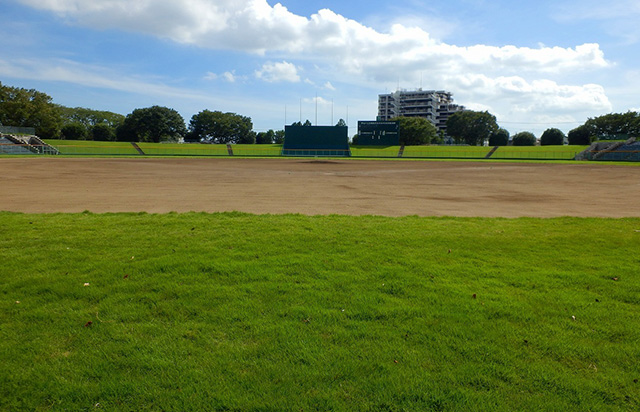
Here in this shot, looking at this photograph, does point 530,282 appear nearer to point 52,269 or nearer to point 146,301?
point 146,301

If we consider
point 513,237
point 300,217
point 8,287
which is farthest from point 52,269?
point 513,237

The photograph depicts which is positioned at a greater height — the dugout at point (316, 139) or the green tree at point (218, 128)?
the green tree at point (218, 128)

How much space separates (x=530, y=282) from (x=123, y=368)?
16.0 ft

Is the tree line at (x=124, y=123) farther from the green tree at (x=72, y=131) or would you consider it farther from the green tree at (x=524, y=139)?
the green tree at (x=524, y=139)

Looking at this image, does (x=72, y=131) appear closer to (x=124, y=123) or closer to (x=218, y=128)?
(x=124, y=123)

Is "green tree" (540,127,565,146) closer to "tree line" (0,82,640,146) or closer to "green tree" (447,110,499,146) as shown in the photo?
"tree line" (0,82,640,146)

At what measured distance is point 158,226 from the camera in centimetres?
795

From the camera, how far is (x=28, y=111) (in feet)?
276

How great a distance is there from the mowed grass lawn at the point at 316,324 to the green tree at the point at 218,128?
12675 cm

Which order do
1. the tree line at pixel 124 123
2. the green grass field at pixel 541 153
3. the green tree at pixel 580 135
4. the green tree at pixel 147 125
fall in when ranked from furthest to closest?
the green tree at pixel 147 125
the green tree at pixel 580 135
the tree line at pixel 124 123
the green grass field at pixel 541 153

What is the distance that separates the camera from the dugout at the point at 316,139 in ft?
265

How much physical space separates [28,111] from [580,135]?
136466 millimetres

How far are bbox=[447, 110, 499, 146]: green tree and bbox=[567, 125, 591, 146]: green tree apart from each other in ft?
86.4

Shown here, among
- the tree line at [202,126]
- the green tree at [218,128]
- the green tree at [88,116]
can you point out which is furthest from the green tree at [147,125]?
the green tree at [88,116]
